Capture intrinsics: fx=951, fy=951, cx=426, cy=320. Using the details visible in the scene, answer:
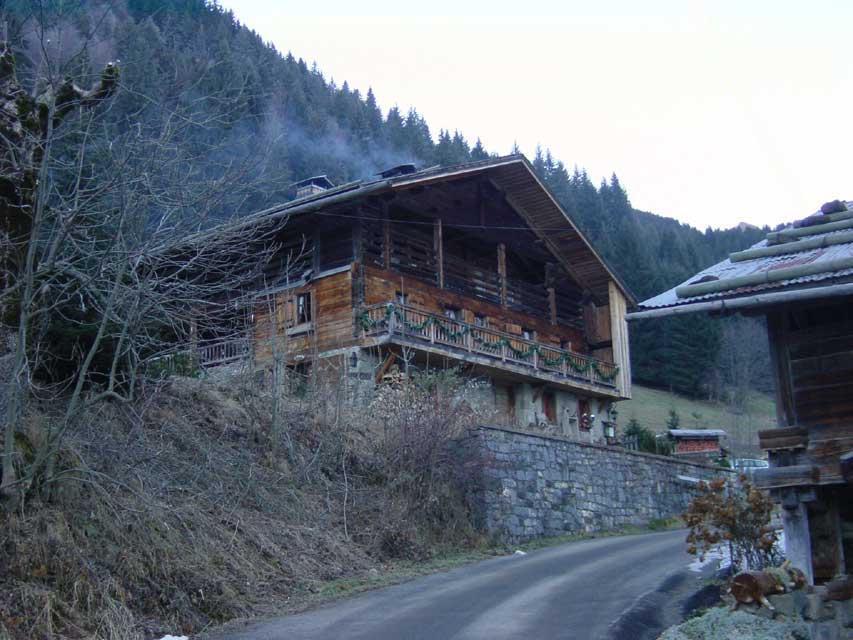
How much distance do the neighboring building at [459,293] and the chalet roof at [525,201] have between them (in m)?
0.06

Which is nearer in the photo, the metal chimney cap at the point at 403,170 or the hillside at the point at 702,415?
the metal chimney cap at the point at 403,170

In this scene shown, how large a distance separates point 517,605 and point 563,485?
31.1 feet

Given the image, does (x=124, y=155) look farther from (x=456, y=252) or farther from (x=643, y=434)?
(x=643, y=434)

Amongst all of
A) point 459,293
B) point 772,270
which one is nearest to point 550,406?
point 459,293

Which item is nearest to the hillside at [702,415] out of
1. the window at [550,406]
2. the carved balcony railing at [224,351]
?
the window at [550,406]

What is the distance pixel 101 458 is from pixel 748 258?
30.7 feet

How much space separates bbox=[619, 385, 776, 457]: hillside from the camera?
52.9 meters

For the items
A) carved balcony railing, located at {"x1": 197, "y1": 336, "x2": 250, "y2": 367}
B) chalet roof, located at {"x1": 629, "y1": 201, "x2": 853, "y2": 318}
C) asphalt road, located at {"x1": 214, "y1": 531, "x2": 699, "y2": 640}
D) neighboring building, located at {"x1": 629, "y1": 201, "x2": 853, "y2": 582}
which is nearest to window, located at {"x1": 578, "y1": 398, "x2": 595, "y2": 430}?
carved balcony railing, located at {"x1": 197, "y1": 336, "x2": 250, "y2": 367}

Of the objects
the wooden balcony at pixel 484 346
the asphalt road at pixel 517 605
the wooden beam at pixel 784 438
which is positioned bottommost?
the asphalt road at pixel 517 605

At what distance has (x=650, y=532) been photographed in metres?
24.1

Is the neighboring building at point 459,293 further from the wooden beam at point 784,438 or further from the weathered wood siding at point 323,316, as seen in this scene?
the wooden beam at point 784,438

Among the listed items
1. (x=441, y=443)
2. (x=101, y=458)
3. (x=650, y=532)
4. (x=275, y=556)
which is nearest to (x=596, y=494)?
(x=650, y=532)

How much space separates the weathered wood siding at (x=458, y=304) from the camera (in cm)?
2664

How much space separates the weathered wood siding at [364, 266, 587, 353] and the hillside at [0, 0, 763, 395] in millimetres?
4098
